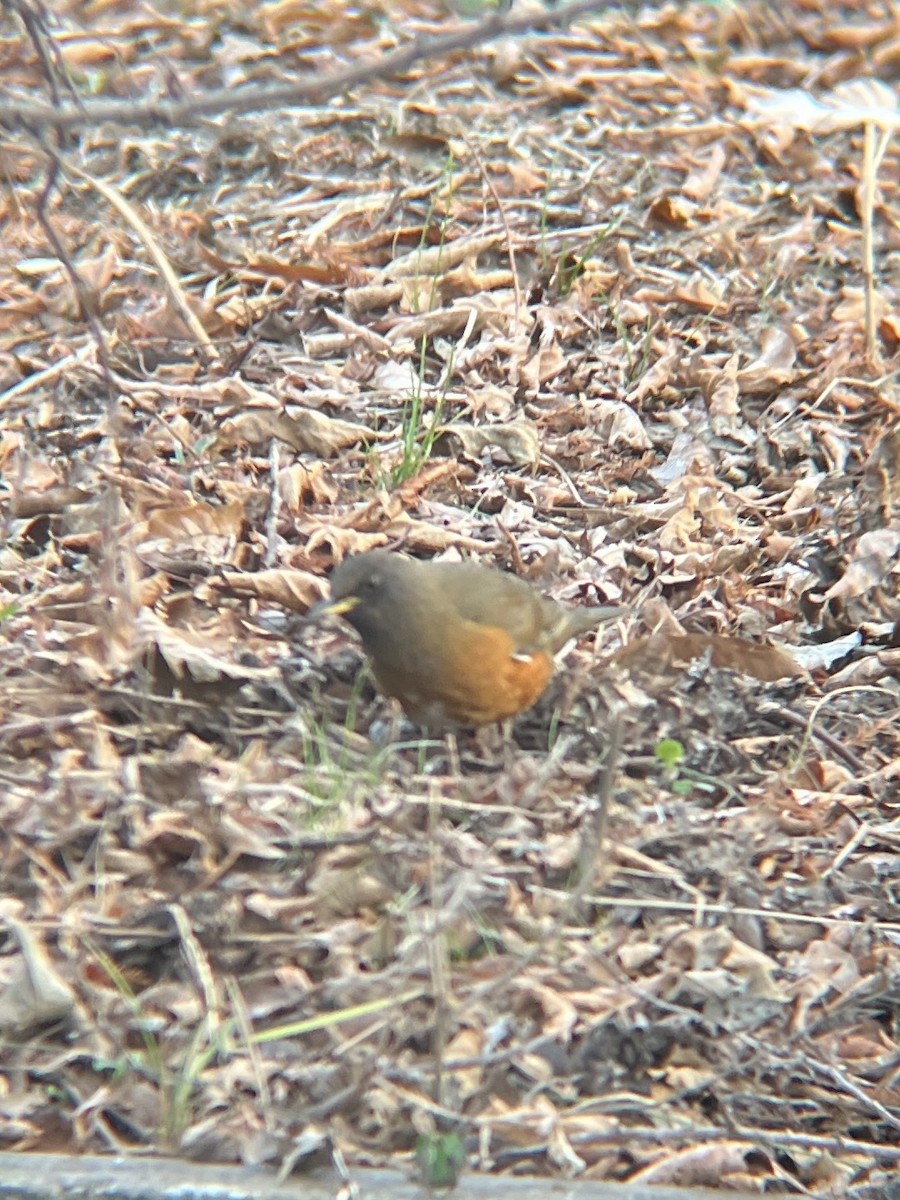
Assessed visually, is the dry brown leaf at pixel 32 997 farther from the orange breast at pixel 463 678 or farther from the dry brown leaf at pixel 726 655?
the dry brown leaf at pixel 726 655

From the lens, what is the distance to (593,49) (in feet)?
25.2

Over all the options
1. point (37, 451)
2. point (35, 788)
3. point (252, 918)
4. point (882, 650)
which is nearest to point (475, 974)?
point (252, 918)

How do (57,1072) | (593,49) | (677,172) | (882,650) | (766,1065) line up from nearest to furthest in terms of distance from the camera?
(57,1072), (766,1065), (882,650), (677,172), (593,49)

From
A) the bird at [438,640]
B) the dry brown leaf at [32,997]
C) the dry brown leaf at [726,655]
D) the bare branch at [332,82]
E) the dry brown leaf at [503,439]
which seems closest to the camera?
the bare branch at [332,82]

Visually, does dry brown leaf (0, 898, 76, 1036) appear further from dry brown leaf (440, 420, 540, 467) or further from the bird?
dry brown leaf (440, 420, 540, 467)

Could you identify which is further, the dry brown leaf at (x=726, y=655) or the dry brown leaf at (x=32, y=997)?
the dry brown leaf at (x=726, y=655)

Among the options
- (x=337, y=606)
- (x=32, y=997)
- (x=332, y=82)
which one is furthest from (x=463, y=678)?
(x=332, y=82)

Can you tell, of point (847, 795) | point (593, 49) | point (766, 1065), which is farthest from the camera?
point (593, 49)

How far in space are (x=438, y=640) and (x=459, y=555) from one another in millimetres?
1003

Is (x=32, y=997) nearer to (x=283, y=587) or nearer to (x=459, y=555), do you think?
(x=283, y=587)

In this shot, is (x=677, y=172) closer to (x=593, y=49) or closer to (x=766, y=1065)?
(x=593, y=49)

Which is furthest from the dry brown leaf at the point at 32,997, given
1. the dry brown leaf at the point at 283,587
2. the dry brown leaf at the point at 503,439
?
the dry brown leaf at the point at 503,439

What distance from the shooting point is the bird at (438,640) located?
3760 millimetres

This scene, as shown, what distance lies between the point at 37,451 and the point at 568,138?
11.0 feet
